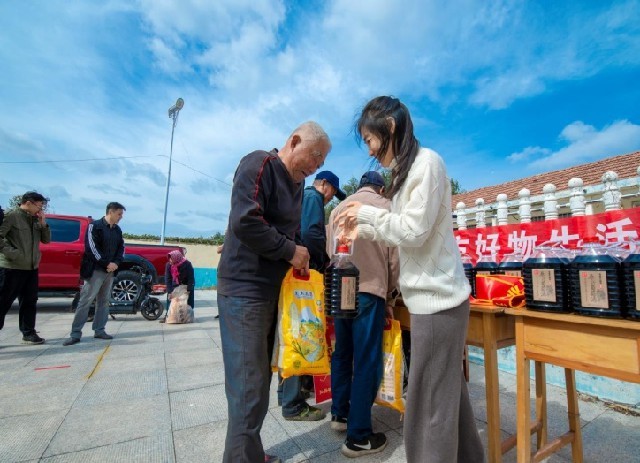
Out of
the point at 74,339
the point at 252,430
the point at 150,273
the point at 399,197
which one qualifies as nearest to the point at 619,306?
Answer: the point at 399,197

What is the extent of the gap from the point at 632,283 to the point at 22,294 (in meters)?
5.73

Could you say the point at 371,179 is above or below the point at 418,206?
above

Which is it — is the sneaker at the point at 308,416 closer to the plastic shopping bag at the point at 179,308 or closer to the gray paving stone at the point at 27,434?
the gray paving stone at the point at 27,434

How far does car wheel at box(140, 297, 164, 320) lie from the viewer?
21.3 ft

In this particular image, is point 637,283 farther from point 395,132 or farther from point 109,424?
point 109,424

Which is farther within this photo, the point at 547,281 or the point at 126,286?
the point at 126,286

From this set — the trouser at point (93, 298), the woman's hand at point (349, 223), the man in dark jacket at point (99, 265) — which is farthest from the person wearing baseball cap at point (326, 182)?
the trouser at point (93, 298)

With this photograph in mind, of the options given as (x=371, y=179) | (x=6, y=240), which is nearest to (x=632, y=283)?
(x=371, y=179)

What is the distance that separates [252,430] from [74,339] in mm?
4089

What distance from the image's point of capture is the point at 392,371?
1.99 metres

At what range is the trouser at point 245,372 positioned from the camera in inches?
53.5

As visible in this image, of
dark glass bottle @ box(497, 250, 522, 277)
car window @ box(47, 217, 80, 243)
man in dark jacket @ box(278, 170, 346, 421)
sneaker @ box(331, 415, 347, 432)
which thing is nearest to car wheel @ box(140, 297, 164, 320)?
car window @ box(47, 217, 80, 243)

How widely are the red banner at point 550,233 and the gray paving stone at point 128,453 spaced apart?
8.66ft

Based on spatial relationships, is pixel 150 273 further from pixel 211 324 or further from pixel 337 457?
pixel 337 457
